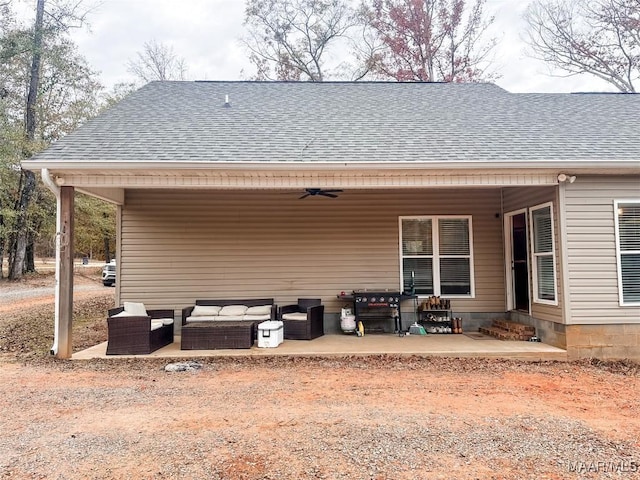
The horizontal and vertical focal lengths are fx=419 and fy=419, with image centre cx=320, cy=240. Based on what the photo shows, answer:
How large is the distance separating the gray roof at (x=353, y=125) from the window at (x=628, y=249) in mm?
707

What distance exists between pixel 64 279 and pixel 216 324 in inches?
82.5

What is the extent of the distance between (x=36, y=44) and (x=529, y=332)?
18.9 meters

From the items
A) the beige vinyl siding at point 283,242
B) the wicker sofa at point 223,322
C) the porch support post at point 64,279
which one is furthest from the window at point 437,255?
the porch support post at point 64,279

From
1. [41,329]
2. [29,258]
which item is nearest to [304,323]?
[41,329]

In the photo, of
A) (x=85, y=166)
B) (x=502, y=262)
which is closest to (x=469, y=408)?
(x=502, y=262)

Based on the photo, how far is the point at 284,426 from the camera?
10.9ft

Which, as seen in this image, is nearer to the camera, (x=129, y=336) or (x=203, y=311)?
(x=129, y=336)

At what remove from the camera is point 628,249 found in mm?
5680

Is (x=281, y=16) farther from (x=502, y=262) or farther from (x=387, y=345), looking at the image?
(x=387, y=345)

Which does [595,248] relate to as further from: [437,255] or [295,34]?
[295,34]

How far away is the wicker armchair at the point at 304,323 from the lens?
6.57 metres

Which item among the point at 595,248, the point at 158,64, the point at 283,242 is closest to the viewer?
the point at 595,248

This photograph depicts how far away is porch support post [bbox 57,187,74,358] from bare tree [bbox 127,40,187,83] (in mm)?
16670

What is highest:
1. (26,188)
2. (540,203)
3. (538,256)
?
(26,188)
